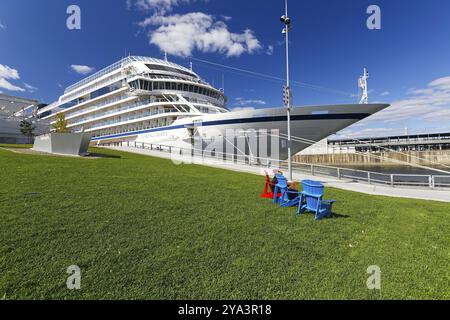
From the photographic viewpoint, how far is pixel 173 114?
2266 centimetres

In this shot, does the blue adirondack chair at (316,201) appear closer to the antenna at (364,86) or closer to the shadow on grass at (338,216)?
the shadow on grass at (338,216)

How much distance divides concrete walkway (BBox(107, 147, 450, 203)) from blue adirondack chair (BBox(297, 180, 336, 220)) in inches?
223

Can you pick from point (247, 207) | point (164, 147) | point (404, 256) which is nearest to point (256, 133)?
point (164, 147)

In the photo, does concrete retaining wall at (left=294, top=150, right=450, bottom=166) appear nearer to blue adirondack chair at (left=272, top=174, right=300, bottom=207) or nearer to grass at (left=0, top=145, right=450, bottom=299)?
blue adirondack chair at (left=272, top=174, right=300, bottom=207)

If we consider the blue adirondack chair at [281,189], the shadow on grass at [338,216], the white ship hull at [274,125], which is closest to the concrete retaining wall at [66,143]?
the white ship hull at [274,125]

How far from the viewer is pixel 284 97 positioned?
12250 millimetres

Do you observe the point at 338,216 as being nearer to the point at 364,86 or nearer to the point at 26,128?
the point at 364,86

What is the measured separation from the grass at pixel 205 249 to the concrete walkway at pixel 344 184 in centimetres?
408

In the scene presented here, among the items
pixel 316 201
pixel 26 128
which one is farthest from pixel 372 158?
pixel 26 128

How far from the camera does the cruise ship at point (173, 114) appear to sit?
1719cm

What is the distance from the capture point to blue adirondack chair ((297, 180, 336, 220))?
5223mm
